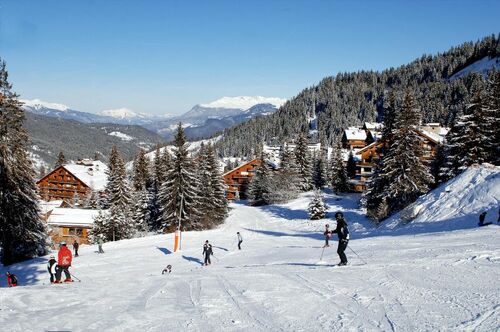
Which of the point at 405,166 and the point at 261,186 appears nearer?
the point at 405,166

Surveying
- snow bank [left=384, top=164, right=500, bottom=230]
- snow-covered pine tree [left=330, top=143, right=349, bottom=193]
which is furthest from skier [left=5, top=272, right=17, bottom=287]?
snow-covered pine tree [left=330, top=143, right=349, bottom=193]

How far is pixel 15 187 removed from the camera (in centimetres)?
2962

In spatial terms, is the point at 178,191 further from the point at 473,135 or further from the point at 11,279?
the point at 473,135

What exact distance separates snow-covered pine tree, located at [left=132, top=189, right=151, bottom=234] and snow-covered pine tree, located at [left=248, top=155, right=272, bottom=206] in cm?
2209

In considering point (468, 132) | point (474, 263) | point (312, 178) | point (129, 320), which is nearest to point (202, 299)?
point (129, 320)

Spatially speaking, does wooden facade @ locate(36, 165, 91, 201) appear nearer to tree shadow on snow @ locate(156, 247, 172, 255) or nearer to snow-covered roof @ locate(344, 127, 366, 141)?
snow-covered roof @ locate(344, 127, 366, 141)

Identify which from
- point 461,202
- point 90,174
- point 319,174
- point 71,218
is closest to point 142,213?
point 71,218

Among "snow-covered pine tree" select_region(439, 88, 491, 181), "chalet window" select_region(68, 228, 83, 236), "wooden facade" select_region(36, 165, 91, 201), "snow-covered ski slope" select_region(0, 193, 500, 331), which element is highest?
"snow-covered pine tree" select_region(439, 88, 491, 181)

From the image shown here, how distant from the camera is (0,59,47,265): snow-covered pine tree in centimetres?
2862

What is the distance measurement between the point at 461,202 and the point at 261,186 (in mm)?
47738

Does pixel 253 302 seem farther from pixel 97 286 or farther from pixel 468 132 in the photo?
pixel 468 132

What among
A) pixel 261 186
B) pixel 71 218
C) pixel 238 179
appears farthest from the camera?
pixel 238 179

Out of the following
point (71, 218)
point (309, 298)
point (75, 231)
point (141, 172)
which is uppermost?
point (141, 172)

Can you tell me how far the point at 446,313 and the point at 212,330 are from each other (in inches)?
189
